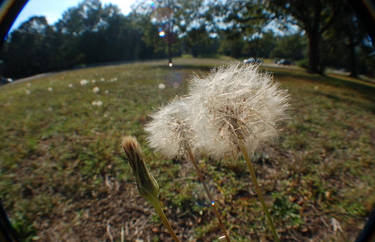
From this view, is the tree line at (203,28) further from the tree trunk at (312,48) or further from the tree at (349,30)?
the tree trunk at (312,48)

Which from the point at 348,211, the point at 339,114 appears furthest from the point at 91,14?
the point at 339,114

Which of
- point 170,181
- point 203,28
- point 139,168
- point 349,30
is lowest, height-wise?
point 170,181

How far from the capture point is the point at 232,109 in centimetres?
91

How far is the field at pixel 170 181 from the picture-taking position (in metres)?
1.93

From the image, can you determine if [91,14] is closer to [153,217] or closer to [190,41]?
[190,41]

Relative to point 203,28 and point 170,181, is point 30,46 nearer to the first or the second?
point 203,28

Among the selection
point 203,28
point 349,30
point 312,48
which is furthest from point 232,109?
point 349,30

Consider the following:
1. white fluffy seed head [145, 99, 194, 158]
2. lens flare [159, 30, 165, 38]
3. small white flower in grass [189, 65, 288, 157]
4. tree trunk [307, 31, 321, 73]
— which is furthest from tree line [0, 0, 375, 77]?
tree trunk [307, 31, 321, 73]

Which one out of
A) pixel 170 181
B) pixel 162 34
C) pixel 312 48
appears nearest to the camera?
pixel 162 34

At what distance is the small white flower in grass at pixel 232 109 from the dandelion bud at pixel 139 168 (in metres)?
0.27

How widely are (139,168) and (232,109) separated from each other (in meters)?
0.49

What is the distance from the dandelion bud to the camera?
29.1 inches

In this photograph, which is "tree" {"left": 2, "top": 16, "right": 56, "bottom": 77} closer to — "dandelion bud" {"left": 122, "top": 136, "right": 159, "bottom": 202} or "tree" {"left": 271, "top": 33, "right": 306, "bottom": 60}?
"dandelion bud" {"left": 122, "top": 136, "right": 159, "bottom": 202}

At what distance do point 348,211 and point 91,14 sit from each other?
326cm
